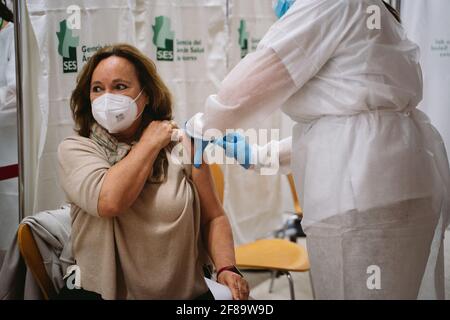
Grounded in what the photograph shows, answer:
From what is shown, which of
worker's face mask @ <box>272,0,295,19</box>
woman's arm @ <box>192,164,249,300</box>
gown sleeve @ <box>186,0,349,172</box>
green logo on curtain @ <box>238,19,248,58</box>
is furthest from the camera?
green logo on curtain @ <box>238,19,248,58</box>

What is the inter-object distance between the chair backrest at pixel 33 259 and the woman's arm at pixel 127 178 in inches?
11.7

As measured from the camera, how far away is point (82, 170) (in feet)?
4.52

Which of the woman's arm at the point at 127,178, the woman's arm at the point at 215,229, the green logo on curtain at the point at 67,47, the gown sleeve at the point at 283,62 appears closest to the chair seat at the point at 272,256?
the woman's arm at the point at 215,229

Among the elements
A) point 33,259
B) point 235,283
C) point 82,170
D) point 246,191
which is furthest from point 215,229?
point 246,191

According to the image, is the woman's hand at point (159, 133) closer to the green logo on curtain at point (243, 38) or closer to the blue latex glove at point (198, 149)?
the blue latex glove at point (198, 149)

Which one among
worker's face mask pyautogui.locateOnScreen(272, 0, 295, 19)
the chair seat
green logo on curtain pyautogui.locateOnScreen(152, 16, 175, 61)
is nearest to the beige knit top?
green logo on curtain pyautogui.locateOnScreen(152, 16, 175, 61)

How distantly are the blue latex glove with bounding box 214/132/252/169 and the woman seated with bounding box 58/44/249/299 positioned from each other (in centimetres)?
13

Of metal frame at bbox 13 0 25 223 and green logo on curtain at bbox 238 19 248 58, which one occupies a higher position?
green logo on curtain at bbox 238 19 248 58

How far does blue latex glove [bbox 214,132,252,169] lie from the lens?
1.56 meters

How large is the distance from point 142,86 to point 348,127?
0.63m

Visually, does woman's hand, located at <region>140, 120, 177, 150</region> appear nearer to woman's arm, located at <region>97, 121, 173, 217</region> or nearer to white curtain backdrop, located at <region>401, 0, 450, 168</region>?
woman's arm, located at <region>97, 121, 173, 217</region>

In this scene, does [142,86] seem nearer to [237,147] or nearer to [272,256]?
[237,147]

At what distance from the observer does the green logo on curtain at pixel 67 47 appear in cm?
145
